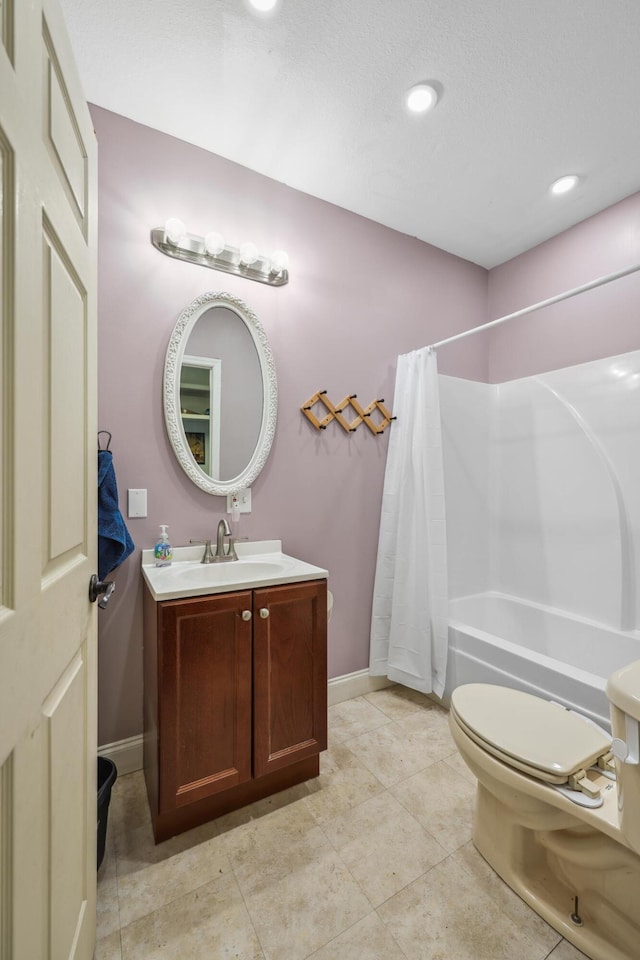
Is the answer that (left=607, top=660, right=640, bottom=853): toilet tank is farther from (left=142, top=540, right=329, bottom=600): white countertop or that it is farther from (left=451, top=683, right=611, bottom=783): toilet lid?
(left=142, top=540, right=329, bottom=600): white countertop

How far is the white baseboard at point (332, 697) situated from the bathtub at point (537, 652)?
43 cm

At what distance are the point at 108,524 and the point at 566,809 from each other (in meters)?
1.63

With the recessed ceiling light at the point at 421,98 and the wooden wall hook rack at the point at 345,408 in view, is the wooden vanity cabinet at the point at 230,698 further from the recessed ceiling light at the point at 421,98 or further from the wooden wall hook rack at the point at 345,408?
the recessed ceiling light at the point at 421,98

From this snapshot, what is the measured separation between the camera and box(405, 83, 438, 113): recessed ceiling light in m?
1.56

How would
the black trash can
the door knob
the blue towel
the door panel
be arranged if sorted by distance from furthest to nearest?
1. the blue towel
2. the black trash can
3. the door knob
4. the door panel

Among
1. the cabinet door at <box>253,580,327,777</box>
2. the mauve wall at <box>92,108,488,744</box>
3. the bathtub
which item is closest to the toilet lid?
the bathtub

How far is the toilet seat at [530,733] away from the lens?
1085 mm

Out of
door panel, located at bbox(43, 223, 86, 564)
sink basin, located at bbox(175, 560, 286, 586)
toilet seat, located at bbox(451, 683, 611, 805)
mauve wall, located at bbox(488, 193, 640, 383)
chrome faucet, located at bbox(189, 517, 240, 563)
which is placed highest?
mauve wall, located at bbox(488, 193, 640, 383)

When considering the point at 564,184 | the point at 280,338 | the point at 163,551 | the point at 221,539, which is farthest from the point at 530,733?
the point at 564,184

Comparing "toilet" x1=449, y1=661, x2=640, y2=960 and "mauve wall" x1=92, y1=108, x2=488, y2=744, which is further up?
"mauve wall" x1=92, y1=108, x2=488, y2=744

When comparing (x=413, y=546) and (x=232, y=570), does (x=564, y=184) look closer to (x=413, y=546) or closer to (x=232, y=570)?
(x=413, y=546)

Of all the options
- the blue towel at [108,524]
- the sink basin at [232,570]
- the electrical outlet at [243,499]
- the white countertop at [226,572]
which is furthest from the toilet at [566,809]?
the blue towel at [108,524]

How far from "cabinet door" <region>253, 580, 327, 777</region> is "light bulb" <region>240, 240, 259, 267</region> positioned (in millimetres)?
1489

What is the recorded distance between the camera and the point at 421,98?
62.9 inches
